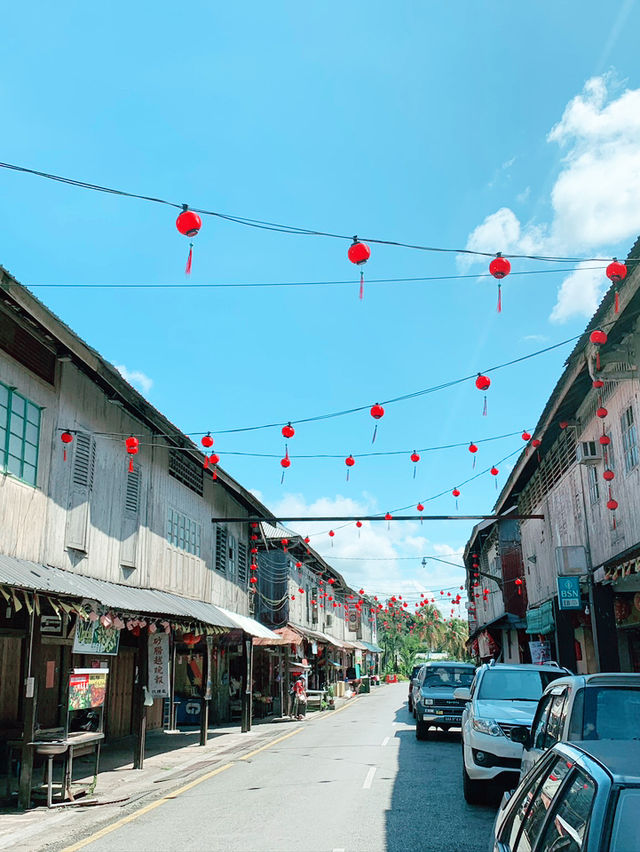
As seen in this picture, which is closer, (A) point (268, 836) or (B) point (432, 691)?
(A) point (268, 836)

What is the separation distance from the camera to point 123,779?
13.5 m

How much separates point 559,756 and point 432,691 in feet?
55.1

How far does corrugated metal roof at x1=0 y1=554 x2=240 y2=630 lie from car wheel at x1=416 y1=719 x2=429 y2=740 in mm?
5374

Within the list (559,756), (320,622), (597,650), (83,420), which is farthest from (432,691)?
(320,622)

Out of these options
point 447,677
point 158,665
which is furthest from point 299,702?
point 158,665

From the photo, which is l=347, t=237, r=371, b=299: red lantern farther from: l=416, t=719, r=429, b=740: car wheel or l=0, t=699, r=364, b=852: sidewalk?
l=416, t=719, r=429, b=740: car wheel

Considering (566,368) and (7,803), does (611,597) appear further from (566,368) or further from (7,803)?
(7,803)

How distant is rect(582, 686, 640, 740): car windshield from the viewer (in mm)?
5887

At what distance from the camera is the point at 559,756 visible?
3822mm

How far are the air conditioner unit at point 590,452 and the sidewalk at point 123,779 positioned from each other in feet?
32.2

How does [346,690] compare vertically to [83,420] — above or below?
below

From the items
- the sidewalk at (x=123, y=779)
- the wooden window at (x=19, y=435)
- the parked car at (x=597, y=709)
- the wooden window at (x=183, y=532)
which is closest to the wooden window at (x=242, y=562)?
the wooden window at (x=183, y=532)

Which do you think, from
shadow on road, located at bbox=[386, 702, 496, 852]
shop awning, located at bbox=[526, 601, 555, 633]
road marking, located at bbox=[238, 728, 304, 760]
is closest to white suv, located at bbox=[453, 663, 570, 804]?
shadow on road, located at bbox=[386, 702, 496, 852]

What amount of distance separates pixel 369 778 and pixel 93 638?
5139 mm
